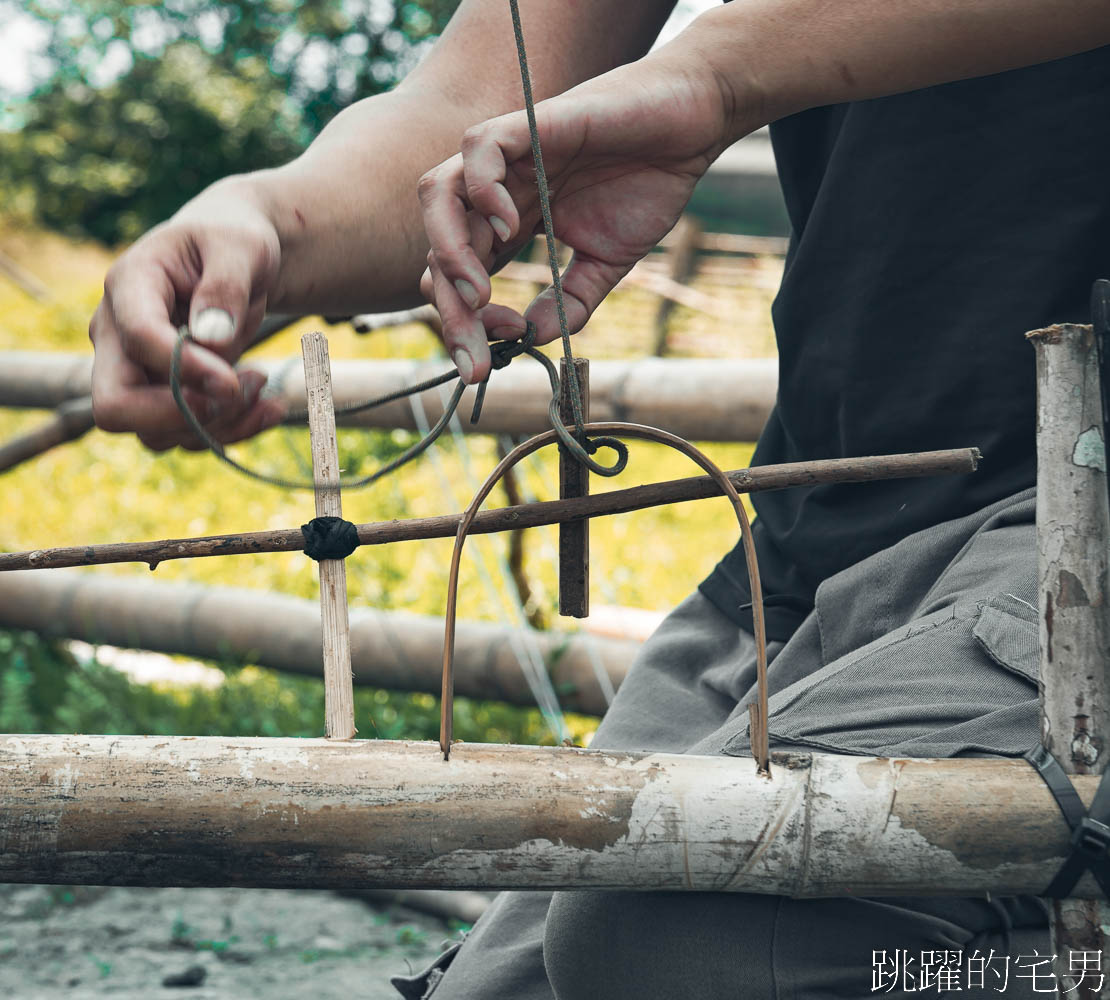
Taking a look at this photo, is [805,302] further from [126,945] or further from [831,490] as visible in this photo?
[126,945]

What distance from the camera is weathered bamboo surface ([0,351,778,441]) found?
2.10 metres

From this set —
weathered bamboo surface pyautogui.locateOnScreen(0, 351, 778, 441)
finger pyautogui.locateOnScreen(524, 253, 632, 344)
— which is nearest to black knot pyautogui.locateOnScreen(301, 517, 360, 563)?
finger pyautogui.locateOnScreen(524, 253, 632, 344)

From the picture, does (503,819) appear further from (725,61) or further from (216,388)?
(725,61)

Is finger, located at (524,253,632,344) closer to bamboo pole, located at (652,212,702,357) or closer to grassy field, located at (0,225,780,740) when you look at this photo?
grassy field, located at (0,225,780,740)

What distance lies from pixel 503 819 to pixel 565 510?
0.75 ft

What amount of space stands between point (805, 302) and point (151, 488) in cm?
531

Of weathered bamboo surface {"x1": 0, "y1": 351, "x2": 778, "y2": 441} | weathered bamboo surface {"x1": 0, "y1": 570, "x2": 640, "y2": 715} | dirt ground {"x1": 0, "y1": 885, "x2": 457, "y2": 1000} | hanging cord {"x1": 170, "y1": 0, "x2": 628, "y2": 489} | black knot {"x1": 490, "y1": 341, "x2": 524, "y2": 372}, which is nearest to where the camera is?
hanging cord {"x1": 170, "y1": 0, "x2": 628, "y2": 489}

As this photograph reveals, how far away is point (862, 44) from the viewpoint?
81 centimetres

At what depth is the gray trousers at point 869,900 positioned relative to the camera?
2.43 feet

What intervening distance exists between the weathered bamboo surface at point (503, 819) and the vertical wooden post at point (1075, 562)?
31 mm

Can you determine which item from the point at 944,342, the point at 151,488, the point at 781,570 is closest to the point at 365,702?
the point at 781,570

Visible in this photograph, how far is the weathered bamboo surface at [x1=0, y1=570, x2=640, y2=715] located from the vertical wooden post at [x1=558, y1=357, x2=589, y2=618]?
1427 millimetres

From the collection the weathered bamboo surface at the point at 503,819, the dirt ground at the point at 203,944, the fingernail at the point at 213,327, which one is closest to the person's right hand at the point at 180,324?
the fingernail at the point at 213,327

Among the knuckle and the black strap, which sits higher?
the knuckle
